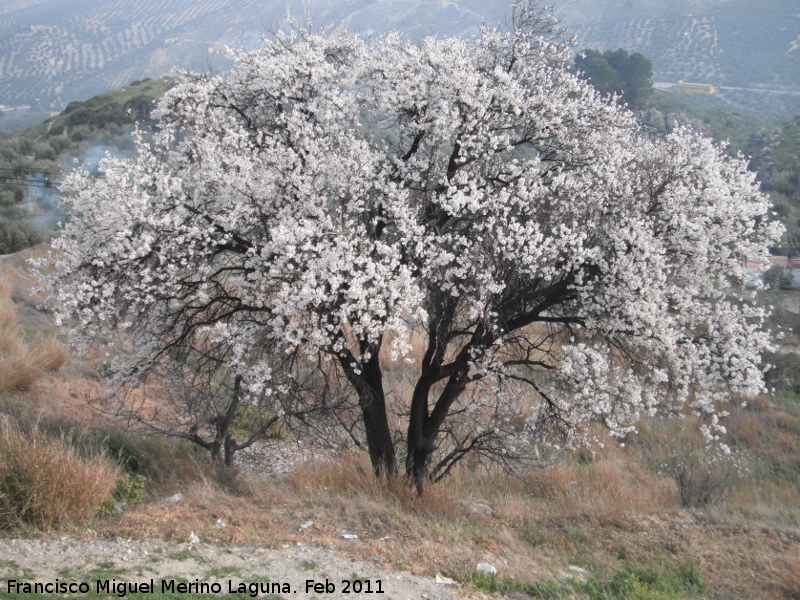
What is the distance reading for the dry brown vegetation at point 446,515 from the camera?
20.3 ft

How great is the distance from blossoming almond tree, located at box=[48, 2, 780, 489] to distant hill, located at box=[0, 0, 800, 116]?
22.5 metres

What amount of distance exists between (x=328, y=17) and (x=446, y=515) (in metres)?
26.4

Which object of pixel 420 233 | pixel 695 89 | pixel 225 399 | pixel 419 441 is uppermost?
pixel 695 89

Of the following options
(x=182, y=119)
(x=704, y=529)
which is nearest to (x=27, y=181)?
(x=182, y=119)

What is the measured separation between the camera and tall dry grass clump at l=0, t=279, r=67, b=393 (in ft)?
38.1

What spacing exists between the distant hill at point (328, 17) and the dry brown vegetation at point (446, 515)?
77.4ft

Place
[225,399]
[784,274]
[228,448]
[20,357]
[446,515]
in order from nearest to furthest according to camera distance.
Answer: [446,515] → [228,448] → [225,399] → [20,357] → [784,274]

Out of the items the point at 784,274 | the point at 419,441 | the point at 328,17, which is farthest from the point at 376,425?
the point at 328,17

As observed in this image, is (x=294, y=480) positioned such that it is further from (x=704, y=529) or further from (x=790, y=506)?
(x=790, y=506)

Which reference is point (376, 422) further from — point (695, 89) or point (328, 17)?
point (695, 89)

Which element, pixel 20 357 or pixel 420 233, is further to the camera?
pixel 20 357

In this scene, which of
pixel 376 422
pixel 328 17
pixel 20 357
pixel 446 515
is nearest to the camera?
pixel 446 515

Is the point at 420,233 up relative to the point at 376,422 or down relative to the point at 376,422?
up

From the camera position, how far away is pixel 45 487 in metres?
6.02
